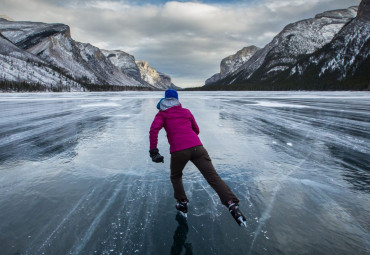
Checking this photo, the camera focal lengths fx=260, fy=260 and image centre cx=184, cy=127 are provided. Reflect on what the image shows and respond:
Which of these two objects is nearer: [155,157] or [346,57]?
[155,157]

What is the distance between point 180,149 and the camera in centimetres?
354

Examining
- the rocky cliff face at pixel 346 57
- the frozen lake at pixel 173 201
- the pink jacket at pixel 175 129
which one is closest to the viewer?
the frozen lake at pixel 173 201

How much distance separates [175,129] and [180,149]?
1.02ft

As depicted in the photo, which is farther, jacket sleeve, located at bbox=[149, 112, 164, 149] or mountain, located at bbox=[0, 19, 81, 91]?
mountain, located at bbox=[0, 19, 81, 91]

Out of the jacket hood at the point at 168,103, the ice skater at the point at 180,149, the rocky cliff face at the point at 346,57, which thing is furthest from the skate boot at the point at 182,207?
the rocky cliff face at the point at 346,57

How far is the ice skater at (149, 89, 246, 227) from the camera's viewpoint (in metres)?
3.53

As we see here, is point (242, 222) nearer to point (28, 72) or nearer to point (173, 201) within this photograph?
point (173, 201)

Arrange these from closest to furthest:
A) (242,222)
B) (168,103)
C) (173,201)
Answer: (242,222), (168,103), (173,201)

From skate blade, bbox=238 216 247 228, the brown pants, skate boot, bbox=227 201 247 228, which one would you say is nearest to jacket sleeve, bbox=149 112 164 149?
the brown pants

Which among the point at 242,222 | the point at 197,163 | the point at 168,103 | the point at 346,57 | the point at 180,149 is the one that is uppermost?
the point at 346,57

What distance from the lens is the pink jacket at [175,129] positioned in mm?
3588

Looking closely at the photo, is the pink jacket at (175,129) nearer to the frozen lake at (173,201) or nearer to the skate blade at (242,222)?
the frozen lake at (173,201)

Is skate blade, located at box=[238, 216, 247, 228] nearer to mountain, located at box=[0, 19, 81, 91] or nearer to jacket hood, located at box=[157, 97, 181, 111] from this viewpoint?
jacket hood, located at box=[157, 97, 181, 111]

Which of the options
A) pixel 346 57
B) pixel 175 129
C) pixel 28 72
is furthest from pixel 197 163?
pixel 346 57
